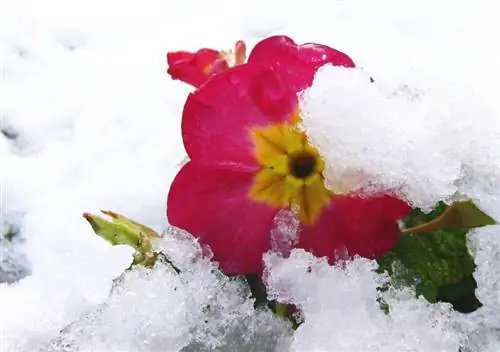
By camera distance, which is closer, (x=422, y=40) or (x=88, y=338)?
(x=88, y=338)

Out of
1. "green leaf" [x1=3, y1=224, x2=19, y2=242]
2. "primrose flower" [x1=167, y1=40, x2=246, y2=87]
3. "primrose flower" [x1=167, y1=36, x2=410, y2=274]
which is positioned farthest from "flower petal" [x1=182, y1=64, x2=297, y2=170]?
"green leaf" [x1=3, y1=224, x2=19, y2=242]

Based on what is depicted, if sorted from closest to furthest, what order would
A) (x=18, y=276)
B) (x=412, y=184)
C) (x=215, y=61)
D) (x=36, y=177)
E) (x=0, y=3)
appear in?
(x=412, y=184) → (x=215, y=61) → (x=18, y=276) → (x=36, y=177) → (x=0, y=3)

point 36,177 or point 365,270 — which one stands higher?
point 365,270

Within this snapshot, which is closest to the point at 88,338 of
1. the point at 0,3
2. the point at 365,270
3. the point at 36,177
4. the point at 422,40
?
the point at 365,270

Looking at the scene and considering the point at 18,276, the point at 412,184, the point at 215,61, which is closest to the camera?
the point at 412,184

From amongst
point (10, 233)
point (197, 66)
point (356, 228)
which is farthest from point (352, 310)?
point (10, 233)

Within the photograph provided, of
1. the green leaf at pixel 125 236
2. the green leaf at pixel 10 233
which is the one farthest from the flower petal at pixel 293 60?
the green leaf at pixel 10 233

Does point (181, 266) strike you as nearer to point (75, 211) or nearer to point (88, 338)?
point (88, 338)
